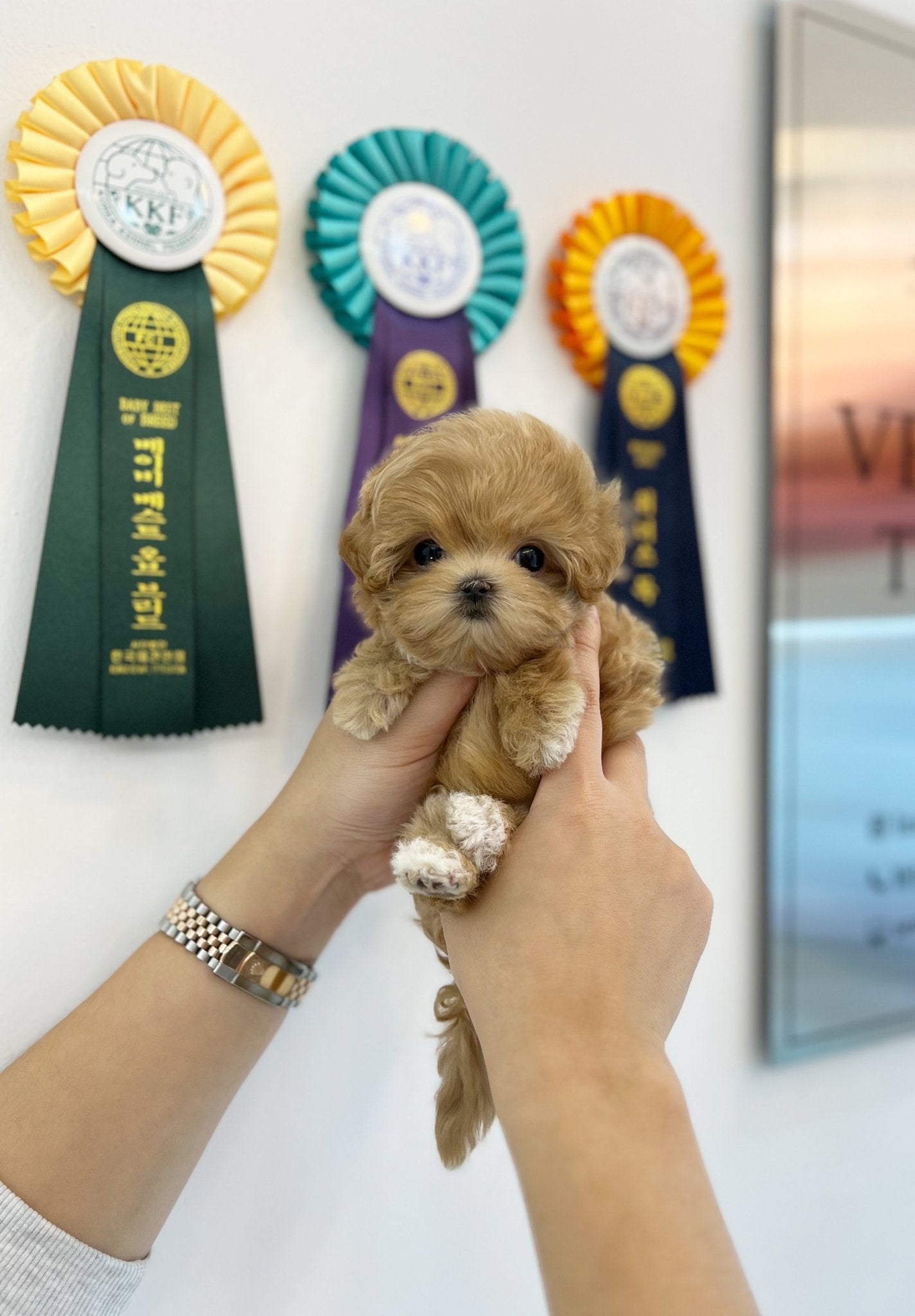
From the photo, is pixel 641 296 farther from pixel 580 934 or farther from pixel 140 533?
pixel 580 934

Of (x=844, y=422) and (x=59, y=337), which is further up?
(x=59, y=337)

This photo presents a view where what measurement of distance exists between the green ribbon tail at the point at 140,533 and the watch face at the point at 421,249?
229mm

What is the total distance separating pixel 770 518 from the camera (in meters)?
1.44

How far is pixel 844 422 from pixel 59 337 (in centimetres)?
117

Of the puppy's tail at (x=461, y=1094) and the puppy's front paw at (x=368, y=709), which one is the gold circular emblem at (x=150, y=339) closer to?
the puppy's front paw at (x=368, y=709)

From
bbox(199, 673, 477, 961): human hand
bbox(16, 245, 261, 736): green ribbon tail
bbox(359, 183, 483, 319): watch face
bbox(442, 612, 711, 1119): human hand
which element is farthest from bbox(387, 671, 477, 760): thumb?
bbox(359, 183, 483, 319): watch face

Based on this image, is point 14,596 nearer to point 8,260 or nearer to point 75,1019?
point 8,260

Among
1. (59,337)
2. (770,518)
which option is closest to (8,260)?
(59,337)

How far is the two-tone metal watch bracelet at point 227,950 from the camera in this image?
96 centimetres

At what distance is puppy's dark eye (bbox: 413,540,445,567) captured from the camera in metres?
0.73

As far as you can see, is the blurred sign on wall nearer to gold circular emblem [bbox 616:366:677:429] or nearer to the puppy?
gold circular emblem [bbox 616:366:677:429]

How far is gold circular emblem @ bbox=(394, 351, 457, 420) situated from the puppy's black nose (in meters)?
0.52

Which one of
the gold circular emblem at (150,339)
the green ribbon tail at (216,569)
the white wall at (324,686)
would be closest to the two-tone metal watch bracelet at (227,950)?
the white wall at (324,686)

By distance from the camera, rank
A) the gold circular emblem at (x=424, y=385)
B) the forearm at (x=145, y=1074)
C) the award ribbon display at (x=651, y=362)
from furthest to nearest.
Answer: the award ribbon display at (x=651, y=362) < the gold circular emblem at (x=424, y=385) < the forearm at (x=145, y=1074)
